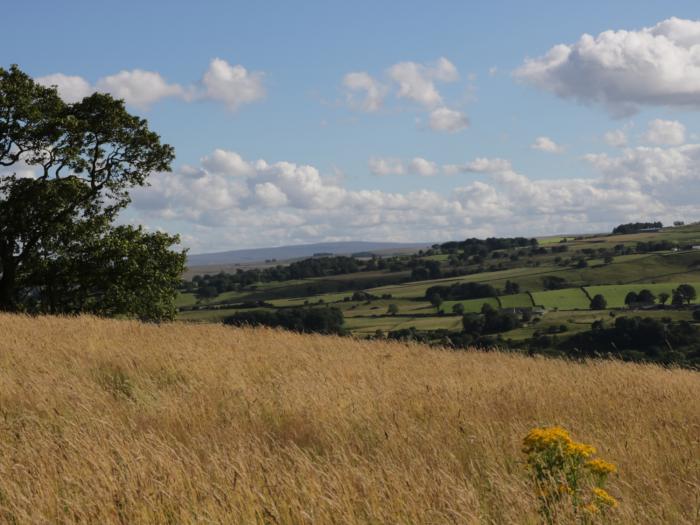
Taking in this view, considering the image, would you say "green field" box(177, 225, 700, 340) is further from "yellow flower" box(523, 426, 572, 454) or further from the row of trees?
"yellow flower" box(523, 426, 572, 454)

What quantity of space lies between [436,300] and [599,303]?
22847mm

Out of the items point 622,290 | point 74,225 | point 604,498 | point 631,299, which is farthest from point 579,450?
point 622,290

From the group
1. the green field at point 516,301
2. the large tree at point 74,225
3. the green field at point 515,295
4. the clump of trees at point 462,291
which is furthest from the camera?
the clump of trees at point 462,291

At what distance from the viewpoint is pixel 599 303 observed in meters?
92.4

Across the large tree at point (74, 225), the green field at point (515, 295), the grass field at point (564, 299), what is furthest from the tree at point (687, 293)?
the large tree at point (74, 225)

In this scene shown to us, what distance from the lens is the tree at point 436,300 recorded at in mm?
100900

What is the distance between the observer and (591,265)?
13338cm

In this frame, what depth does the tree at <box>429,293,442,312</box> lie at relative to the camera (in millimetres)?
100900

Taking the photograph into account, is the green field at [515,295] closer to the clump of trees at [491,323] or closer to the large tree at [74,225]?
the clump of trees at [491,323]

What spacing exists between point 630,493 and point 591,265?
135m

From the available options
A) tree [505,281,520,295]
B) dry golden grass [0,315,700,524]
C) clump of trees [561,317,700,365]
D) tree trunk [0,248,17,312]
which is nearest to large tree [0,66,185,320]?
tree trunk [0,248,17,312]

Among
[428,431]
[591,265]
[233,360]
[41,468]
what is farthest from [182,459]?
[591,265]

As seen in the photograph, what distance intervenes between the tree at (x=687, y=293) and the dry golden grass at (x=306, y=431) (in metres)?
85.1

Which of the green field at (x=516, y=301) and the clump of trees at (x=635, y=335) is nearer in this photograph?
the clump of trees at (x=635, y=335)
